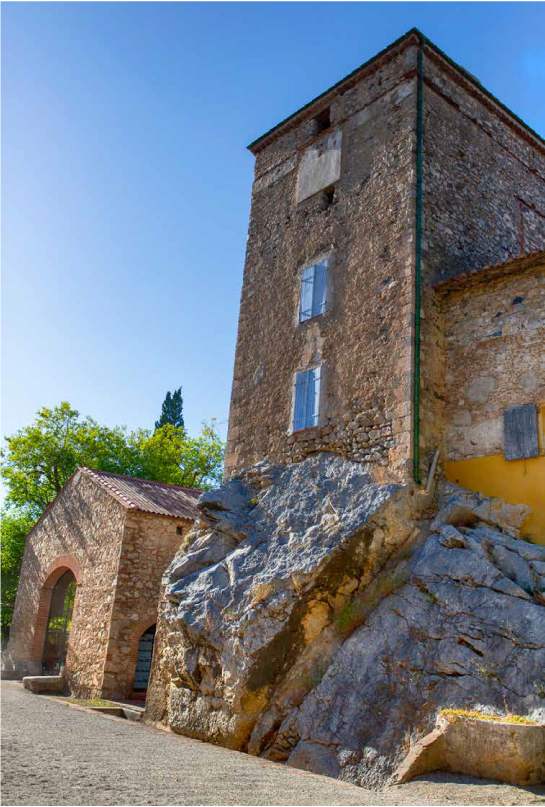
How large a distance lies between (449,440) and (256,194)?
8.16m

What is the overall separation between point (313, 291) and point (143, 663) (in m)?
9.50

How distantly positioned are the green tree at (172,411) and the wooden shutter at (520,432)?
108 feet

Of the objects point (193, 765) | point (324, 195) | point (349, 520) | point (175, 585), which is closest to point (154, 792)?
point (193, 765)

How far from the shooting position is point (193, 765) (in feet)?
24.0

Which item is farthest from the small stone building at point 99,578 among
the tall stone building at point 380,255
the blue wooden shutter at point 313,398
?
the blue wooden shutter at point 313,398

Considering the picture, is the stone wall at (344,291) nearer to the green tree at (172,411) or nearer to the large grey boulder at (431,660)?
the large grey boulder at (431,660)

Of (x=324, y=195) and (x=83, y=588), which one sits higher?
(x=324, y=195)

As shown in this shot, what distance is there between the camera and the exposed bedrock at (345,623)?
7918 mm

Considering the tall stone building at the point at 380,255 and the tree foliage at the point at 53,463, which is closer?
the tall stone building at the point at 380,255

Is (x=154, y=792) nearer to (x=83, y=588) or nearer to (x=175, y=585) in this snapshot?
(x=175, y=585)

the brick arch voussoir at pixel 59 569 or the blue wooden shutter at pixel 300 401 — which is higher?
the blue wooden shutter at pixel 300 401

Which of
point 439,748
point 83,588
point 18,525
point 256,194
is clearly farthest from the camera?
point 18,525

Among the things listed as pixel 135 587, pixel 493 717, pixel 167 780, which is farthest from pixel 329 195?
pixel 167 780

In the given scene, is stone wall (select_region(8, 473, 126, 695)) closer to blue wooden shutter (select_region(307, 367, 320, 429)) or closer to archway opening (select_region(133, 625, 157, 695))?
archway opening (select_region(133, 625, 157, 695))
